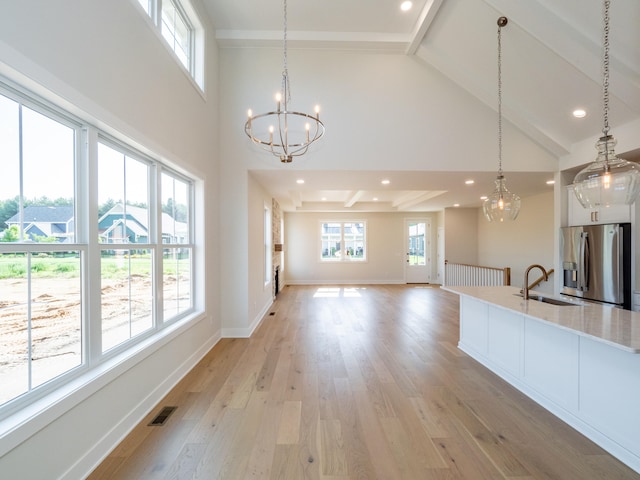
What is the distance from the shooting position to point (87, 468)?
1.72m

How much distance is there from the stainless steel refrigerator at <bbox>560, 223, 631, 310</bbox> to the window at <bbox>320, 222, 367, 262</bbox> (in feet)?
20.3

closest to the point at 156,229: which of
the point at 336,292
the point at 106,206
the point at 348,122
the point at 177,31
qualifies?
the point at 106,206

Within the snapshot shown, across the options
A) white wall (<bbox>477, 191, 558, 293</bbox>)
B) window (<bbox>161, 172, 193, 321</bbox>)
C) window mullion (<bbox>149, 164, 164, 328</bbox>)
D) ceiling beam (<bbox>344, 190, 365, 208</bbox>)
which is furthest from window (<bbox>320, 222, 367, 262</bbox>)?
window mullion (<bbox>149, 164, 164, 328</bbox>)

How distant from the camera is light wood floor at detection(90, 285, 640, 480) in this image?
5.78ft

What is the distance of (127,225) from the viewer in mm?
2340

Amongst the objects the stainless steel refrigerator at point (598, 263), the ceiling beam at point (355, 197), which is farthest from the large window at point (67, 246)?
the stainless steel refrigerator at point (598, 263)

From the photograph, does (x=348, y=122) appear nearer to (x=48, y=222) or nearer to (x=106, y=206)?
(x=106, y=206)

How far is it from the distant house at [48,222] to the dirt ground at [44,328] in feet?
0.86

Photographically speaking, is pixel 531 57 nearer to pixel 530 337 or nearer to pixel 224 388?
pixel 530 337

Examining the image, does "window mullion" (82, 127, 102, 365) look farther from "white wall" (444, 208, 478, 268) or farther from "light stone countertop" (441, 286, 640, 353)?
"white wall" (444, 208, 478, 268)

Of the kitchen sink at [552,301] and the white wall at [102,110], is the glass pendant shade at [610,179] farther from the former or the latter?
the white wall at [102,110]

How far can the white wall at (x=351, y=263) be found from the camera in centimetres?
986

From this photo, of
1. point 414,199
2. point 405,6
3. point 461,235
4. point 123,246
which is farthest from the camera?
point 461,235

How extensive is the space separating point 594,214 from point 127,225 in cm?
569
